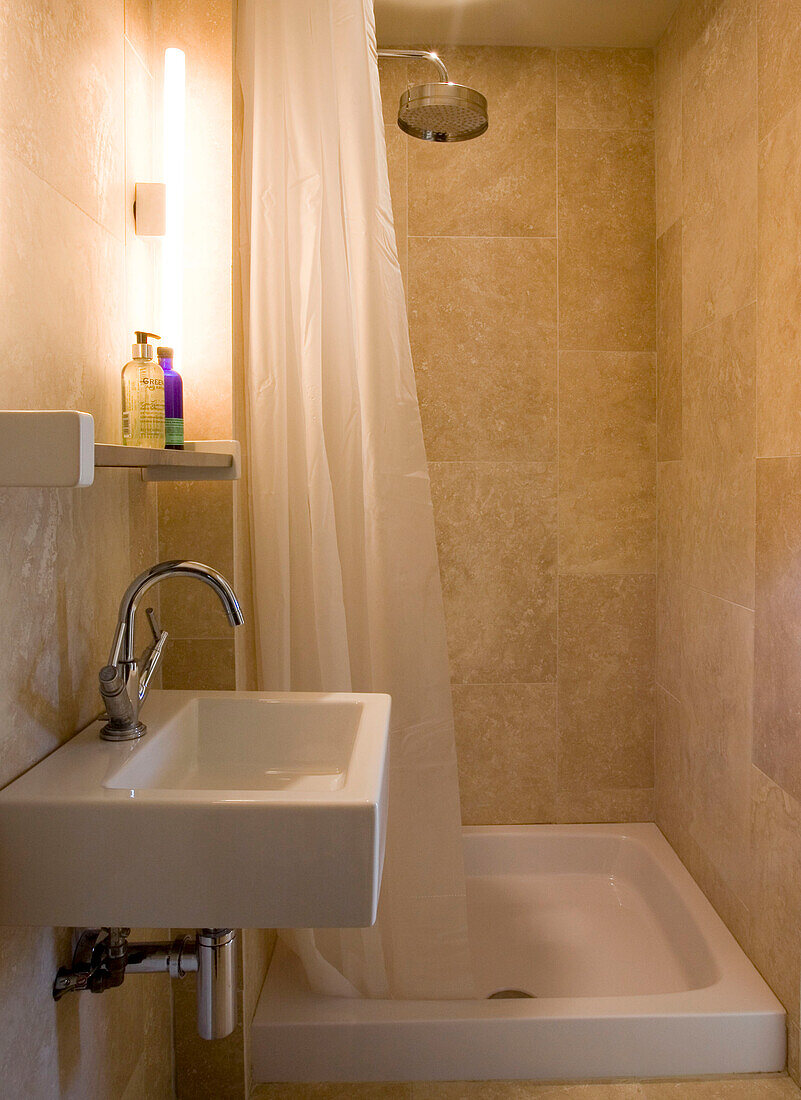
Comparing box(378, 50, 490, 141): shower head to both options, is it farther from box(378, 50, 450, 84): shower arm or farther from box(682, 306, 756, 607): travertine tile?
box(682, 306, 756, 607): travertine tile

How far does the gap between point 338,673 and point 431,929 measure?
57 cm

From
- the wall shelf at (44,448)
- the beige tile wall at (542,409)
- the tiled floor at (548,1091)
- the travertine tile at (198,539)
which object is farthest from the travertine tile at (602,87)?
the tiled floor at (548,1091)

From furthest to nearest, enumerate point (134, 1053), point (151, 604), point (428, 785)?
point (428, 785) → point (151, 604) → point (134, 1053)

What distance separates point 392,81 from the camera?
94.0 inches

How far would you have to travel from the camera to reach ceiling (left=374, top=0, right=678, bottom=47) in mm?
2170

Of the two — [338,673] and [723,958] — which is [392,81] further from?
[723,958]

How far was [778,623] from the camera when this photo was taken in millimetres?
1726

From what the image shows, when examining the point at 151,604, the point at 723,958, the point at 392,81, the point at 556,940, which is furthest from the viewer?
the point at 392,81

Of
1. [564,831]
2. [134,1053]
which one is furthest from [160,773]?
[564,831]

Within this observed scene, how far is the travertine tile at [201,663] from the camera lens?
5.34 feet

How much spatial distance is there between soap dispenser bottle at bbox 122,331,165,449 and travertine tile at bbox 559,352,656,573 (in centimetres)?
140

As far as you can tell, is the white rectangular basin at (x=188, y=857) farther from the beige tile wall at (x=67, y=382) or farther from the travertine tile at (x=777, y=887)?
the travertine tile at (x=777, y=887)

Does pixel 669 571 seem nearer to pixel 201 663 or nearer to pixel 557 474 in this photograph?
pixel 557 474

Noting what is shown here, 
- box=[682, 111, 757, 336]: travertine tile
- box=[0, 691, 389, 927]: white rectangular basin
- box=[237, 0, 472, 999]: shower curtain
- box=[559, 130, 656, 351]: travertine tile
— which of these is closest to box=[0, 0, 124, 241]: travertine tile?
box=[237, 0, 472, 999]: shower curtain
